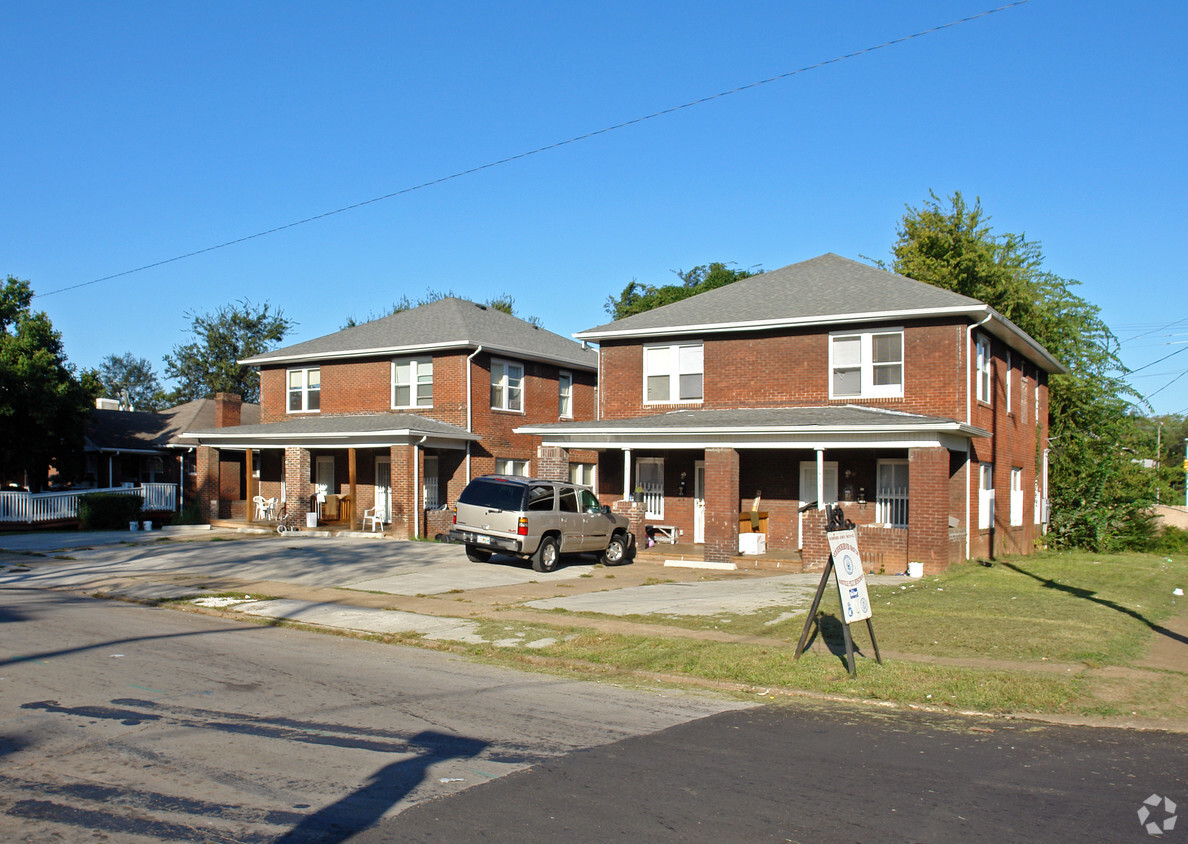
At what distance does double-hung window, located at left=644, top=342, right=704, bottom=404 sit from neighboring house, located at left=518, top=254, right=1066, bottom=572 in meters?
0.04

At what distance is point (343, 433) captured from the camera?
2783 centimetres

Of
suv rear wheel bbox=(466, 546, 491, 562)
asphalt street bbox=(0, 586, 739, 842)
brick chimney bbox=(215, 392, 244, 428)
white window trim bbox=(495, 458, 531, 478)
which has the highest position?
brick chimney bbox=(215, 392, 244, 428)

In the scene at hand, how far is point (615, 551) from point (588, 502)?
5.02ft

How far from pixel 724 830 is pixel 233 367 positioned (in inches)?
2465

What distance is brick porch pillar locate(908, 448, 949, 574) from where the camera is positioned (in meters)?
19.6

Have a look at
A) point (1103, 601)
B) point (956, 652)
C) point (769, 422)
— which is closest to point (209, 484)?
point (769, 422)

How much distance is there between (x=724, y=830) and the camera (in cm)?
531

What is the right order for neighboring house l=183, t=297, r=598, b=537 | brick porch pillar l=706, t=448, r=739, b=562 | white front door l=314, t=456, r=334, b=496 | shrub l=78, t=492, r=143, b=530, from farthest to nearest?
white front door l=314, t=456, r=334, b=496
shrub l=78, t=492, r=143, b=530
neighboring house l=183, t=297, r=598, b=537
brick porch pillar l=706, t=448, r=739, b=562

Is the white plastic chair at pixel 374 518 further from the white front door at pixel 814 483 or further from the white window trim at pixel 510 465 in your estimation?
the white front door at pixel 814 483

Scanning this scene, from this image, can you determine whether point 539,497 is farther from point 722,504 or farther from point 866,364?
point 866,364

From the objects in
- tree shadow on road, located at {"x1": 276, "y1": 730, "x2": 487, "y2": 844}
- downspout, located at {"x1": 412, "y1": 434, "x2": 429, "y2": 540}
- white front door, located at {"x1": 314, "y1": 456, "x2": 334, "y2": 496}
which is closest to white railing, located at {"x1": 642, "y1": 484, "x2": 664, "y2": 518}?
downspout, located at {"x1": 412, "y1": 434, "x2": 429, "y2": 540}

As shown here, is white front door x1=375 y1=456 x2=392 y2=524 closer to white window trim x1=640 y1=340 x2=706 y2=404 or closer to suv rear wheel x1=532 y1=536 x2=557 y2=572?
white window trim x1=640 y1=340 x2=706 y2=404

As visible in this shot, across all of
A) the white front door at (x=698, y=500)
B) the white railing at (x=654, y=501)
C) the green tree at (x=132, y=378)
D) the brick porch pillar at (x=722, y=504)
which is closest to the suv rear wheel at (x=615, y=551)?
the brick porch pillar at (x=722, y=504)

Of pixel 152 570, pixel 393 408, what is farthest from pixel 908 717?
pixel 393 408
